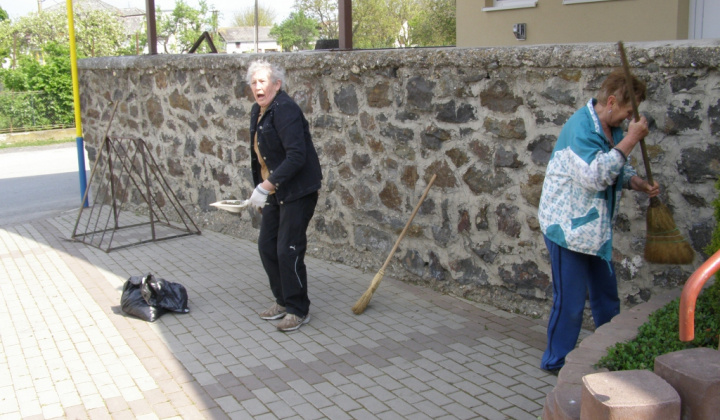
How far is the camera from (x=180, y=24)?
165 feet

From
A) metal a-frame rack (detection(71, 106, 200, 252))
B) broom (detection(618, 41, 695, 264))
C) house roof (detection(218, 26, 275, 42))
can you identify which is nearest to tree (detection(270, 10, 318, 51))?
house roof (detection(218, 26, 275, 42))

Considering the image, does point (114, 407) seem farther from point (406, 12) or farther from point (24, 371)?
point (406, 12)

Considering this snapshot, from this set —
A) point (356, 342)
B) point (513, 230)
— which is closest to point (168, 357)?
point (356, 342)

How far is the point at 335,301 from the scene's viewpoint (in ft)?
18.0

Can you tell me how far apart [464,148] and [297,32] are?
50.0 m

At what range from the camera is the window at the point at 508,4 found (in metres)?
9.88

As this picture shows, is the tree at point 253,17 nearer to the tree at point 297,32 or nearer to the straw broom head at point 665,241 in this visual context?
the tree at point 297,32

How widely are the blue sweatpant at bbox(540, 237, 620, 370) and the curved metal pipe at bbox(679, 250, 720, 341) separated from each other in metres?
1.61

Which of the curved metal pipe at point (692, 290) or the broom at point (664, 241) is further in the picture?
the broom at point (664, 241)

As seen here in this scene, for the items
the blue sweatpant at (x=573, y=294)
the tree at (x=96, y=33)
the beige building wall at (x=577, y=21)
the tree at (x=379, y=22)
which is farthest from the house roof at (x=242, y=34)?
the blue sweatpant at (x=573, y=294)

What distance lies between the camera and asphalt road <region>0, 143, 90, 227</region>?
397 inches

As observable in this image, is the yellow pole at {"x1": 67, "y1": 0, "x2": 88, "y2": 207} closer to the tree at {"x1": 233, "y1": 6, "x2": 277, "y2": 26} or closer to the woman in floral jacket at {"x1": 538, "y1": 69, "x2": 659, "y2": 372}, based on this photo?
the woman in floral jacket at {"x1": 538, "y1": 69, "x2": 659, "y2": 372}

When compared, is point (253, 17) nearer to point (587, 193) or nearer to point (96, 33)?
point (96, 33)

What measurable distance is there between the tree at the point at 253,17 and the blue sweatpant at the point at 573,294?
239 feet
